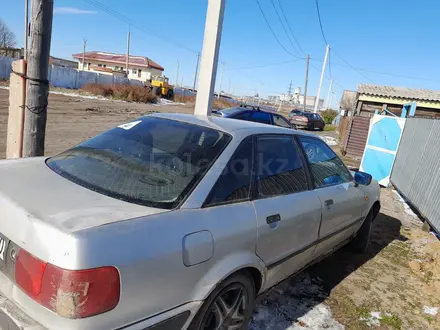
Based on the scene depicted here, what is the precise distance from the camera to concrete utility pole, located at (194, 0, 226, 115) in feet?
18.2

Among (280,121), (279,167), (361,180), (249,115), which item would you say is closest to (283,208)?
(279,167)

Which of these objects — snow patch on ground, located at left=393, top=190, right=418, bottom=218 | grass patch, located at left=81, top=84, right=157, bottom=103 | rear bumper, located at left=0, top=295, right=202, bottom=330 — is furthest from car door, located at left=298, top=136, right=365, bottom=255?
grass patch, located at left=81, top=84, right=157, bottom=103

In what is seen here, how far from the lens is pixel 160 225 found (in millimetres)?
1724

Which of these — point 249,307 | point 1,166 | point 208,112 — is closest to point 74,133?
point 208,112

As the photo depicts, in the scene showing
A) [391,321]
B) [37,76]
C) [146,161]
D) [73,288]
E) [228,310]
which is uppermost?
[37,76]

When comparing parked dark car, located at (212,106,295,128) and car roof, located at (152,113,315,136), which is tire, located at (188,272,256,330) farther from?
parked dark car, located at (212,106,295,128)

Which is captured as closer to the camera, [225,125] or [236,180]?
[236,180]

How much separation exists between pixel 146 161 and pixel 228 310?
1.12m

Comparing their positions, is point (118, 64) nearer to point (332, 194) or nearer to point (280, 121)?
point (280, 121)

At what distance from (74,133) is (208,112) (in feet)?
20.6

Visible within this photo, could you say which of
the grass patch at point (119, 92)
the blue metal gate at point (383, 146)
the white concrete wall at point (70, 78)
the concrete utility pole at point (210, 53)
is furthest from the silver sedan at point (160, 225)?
the white concrete wall at point (70, 78)

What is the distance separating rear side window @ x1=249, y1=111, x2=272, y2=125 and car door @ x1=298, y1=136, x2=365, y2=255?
350 inches

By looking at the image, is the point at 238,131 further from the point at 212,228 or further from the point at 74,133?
the point at 74,133

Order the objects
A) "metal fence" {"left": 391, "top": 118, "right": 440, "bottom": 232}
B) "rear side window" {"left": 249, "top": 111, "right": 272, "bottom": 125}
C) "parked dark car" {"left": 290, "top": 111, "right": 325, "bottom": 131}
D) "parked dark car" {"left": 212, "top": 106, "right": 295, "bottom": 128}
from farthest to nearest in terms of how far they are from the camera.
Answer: "parked dark car" {"left": 290, "top": 111, "right": 325, "bottom": 131} < "rear side window" {"left": 249, "top": 111, "right": 272, "bottom": 125} < "parked dark car" {"left": 212, "top": 106, "right": 295, "bottom": 128} < "metal fence" {"left": 391, "top": 118, "right": 440, "bottom": 232}
